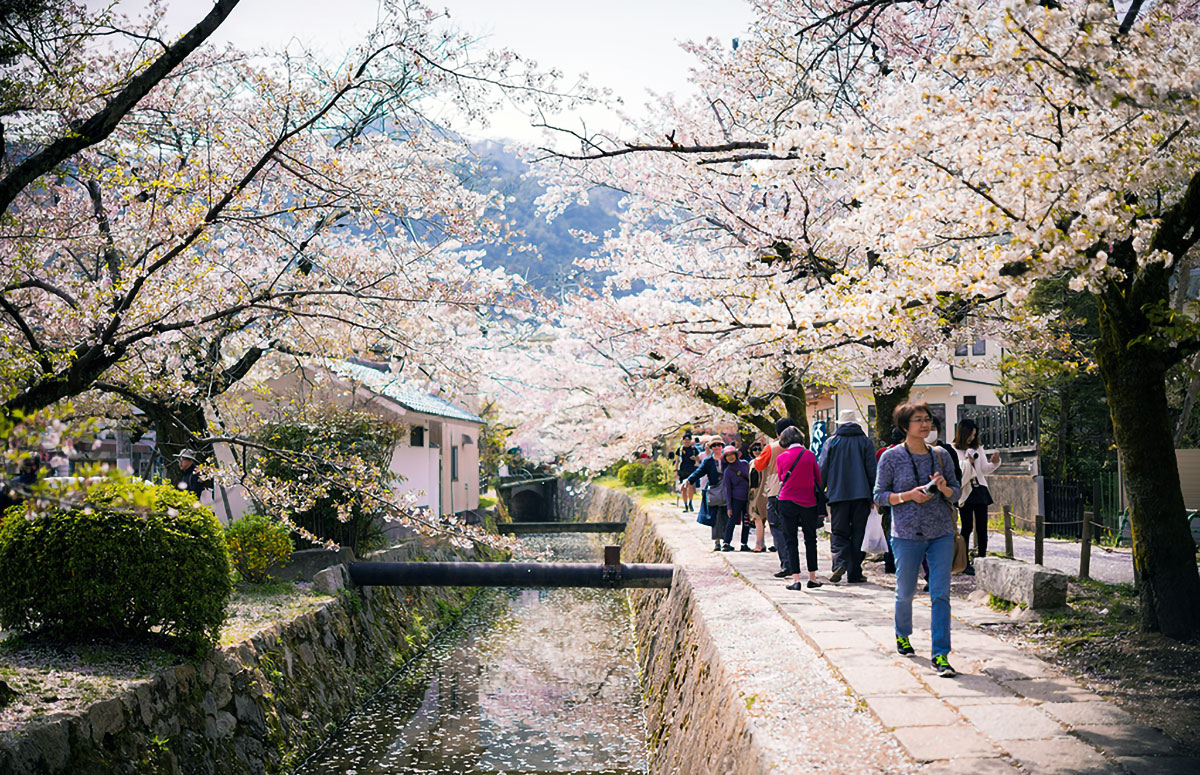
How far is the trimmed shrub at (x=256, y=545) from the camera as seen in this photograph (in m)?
11.7

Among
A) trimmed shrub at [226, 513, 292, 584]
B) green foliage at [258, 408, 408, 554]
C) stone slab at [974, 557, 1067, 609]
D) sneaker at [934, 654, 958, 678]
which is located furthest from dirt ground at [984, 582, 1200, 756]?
trimmed shrub at [226, 513, 292, 584]

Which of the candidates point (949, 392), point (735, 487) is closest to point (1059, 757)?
point (735, 487)

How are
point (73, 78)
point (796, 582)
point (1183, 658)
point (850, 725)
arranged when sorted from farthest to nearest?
point (796, 582)
point (73, 78)
point (1183, 658)
point (850, 725)


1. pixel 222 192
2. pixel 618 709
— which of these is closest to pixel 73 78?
pixel 222 192

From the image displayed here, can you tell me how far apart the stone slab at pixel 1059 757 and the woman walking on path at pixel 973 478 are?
6.36 m

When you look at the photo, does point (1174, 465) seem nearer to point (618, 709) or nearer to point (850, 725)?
point (850, 725)

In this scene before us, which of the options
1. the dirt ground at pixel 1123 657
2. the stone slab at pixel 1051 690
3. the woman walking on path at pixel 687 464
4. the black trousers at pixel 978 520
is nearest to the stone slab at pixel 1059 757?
the dirt ground at pixel 1123 657

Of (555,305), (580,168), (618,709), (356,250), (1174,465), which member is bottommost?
(618,709)

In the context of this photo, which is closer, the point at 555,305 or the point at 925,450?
the point at 925,450

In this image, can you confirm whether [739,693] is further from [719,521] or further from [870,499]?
[719,521]

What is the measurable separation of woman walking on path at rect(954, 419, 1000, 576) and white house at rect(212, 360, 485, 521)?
7.73 metres

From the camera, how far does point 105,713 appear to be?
604 centimetres

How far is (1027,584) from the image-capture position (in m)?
7.84

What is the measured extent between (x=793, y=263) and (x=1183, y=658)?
6891 mm
